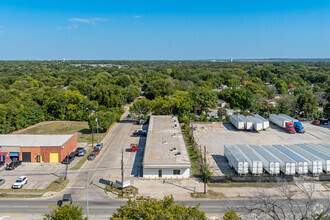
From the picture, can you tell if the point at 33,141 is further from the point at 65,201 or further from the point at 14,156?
the point at 65,201

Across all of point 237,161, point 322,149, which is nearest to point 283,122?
point 322,149

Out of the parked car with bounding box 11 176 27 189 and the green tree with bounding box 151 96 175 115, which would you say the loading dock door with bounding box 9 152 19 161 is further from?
the green tree with bounding box 151 96 175 115

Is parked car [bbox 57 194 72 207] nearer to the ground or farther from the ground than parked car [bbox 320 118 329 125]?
nearer to the ground

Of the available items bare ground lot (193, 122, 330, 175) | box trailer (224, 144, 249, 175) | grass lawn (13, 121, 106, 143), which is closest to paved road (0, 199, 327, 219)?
box trailer (224, 144, 249, 175)

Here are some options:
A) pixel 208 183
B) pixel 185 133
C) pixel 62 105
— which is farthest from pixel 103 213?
pixel 62 105

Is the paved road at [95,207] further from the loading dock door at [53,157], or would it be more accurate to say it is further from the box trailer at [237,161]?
the loading dock door at [53,157]

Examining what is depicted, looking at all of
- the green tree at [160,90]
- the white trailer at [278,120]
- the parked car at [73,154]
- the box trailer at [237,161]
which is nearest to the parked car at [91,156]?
the parked car at [73,154]
